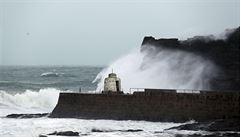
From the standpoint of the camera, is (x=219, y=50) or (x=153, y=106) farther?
(x=219, y=50)

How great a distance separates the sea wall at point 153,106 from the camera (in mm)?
23622

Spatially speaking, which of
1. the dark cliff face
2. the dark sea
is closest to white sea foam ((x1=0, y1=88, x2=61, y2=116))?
the dark cliff face

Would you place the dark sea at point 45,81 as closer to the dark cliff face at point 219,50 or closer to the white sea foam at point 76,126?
the dark cliff face at point 219,50

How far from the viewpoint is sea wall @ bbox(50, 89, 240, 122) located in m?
23.6

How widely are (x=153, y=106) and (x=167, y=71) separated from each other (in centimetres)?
739

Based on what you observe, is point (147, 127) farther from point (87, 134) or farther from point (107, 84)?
point (107, 84)

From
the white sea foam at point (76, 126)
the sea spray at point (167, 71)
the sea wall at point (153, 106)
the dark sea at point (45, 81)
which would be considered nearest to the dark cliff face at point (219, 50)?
the sea spray at point (167, 71)

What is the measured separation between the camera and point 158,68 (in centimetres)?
3189

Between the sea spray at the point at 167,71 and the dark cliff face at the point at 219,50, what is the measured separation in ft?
1.14

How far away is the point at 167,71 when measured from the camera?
3153 centimetres

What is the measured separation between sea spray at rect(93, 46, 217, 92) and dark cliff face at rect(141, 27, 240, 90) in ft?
1.14

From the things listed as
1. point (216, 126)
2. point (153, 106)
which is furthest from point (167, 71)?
point (216, 126)

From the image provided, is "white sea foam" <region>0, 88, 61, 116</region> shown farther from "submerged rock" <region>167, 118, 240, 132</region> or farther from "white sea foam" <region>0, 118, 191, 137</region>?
"submerged rock" <region>167, 118, 240, 132</region>

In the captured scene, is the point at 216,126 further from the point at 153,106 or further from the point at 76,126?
the point at 76,126
